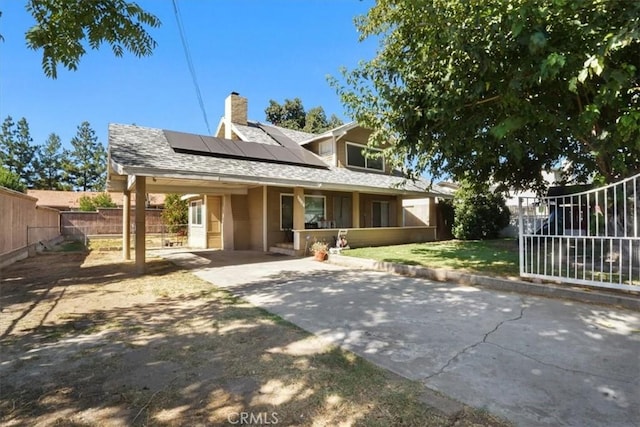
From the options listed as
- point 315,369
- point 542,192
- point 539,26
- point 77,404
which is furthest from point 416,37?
point 542,192

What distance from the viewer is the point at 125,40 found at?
14.3 feet

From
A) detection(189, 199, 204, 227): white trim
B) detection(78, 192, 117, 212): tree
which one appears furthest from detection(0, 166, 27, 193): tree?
detection(189, 199, 204, 227): white trim

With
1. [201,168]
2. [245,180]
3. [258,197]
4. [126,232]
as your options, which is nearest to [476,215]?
[258,197]

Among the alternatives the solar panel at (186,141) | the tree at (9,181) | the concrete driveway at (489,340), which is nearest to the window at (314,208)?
the solar panel at (186,141)

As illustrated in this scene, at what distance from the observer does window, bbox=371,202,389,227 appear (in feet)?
55.1

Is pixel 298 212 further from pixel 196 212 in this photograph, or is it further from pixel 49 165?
pixel 49 165

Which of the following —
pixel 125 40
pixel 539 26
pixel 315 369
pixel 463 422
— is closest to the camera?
pixel 463 422

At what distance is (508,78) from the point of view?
584cm

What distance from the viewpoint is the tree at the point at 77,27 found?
389cm

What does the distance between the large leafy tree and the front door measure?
918 centimetres

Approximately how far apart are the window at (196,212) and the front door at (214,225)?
1.29 meters

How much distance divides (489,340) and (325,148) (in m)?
13.5

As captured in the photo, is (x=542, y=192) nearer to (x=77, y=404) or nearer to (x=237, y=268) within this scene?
(x=237, y=268)

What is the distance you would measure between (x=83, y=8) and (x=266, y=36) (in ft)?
32.0
